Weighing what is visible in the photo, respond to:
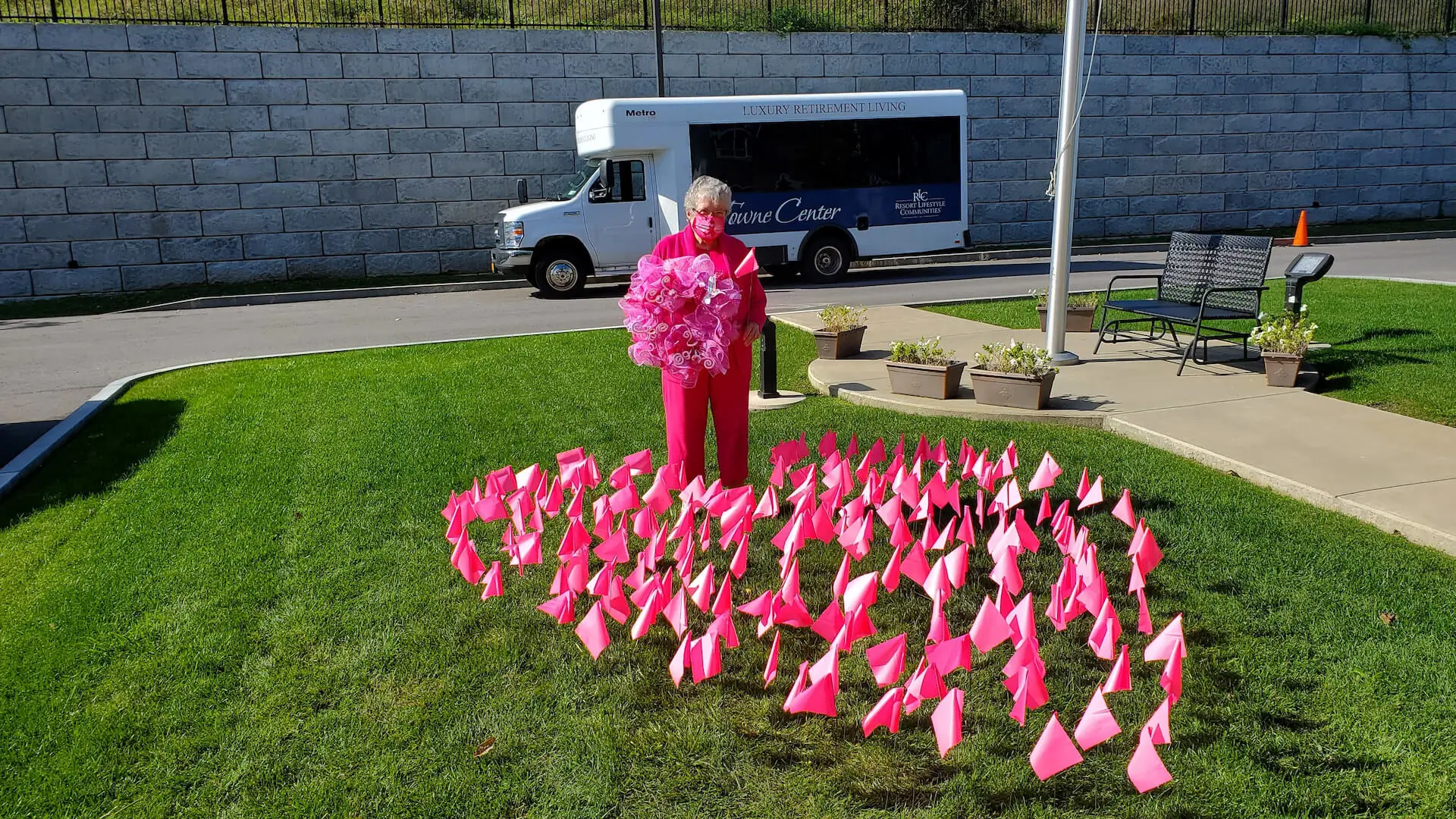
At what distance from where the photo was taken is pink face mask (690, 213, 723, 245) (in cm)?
484

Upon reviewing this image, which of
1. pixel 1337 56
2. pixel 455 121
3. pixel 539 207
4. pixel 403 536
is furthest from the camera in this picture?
pixel 1337 56

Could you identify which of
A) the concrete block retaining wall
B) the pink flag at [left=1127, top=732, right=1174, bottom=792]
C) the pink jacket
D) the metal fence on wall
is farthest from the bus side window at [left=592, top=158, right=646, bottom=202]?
the pink flag at [left=1127, top=732, right=1174, bottom=792]

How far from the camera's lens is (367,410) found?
318 inches

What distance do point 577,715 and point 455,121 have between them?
1846 centimetres

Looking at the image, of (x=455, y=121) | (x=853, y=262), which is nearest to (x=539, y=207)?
(x=455, y=121)

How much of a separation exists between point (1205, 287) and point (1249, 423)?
2.78 meters

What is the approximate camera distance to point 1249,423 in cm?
654

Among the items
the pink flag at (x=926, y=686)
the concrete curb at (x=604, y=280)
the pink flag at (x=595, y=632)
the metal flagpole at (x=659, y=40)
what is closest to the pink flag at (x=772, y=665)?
the pink flag at (x=926, y=686)

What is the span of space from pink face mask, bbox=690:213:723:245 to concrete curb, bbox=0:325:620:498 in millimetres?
4598

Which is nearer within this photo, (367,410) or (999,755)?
(999,755)

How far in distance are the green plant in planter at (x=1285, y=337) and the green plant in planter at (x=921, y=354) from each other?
227cm

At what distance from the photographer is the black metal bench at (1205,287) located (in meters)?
8.22

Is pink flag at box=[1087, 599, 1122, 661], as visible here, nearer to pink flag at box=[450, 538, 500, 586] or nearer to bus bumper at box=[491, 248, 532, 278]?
pink flag at box=[450, 538, 500, 586]

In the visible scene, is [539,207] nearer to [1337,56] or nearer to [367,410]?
[367,410]
